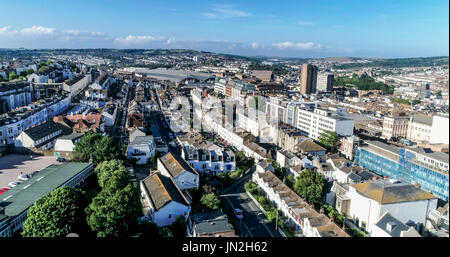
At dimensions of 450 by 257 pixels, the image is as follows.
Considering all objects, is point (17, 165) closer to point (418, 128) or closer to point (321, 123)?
point (321, 123)

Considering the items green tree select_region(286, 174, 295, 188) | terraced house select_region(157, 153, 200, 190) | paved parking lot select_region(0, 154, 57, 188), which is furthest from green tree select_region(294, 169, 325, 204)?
paved parking lot select_region(0, 154, 57, 188)

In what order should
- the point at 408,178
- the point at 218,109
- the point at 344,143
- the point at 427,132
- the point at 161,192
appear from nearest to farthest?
the point at 161,192, the point at 408,178, the point at 344,143, the point at 427,132, the point at 218,109

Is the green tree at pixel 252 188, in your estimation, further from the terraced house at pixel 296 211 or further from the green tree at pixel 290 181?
the green tree at pixel 290 181

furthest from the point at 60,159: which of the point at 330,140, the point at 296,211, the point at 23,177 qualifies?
the point at 330,140
